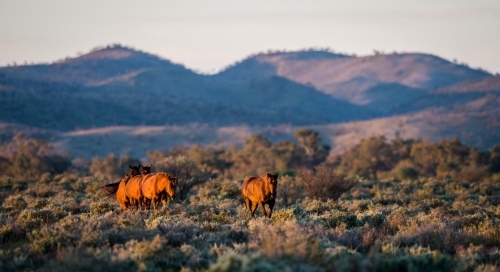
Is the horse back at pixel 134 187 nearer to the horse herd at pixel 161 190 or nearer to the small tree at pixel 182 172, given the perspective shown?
the horse herd at pixel 161 190

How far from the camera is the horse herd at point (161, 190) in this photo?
15688 millimetres

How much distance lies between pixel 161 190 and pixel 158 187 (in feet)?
0.34

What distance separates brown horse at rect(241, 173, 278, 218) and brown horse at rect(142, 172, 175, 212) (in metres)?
1.88

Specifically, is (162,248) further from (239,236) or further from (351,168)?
(351,168)

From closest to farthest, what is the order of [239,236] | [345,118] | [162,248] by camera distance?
[162,248], [239,236], [345,118]

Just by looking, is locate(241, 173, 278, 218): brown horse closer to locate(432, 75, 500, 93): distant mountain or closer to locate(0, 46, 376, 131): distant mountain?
locate(0, 46, 376, 131): distant mountain

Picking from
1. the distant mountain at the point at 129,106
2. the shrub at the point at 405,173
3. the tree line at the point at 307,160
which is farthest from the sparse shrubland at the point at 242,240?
the distant mountain at the point at 129,106

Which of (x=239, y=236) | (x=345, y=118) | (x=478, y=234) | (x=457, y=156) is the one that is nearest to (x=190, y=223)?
(x=239, y=236)

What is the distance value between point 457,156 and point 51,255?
52.8 metres

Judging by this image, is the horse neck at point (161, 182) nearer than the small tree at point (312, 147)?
Yes

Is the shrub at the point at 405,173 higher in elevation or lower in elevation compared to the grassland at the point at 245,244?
lower

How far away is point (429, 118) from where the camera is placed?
117062 mm

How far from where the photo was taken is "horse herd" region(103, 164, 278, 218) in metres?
15.7

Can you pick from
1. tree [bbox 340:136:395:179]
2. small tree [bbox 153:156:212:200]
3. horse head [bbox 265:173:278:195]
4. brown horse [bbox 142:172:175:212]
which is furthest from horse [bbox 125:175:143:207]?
tree [bbox 340:136:395:179]
